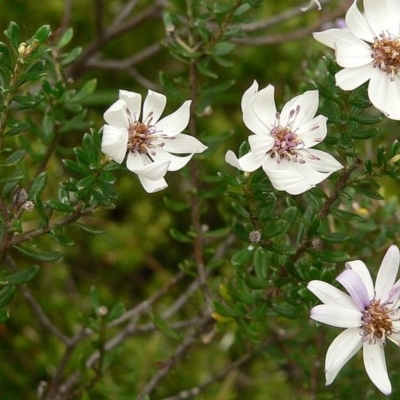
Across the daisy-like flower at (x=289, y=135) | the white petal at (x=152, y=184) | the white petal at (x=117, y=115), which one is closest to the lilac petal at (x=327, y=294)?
the daisy-like flower at (x=289, y=135)

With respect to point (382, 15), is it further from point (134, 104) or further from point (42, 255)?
point (42, 255)

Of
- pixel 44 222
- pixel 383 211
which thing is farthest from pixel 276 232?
pixel 383 211

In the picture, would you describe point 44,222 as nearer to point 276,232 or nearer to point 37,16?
point 276,232

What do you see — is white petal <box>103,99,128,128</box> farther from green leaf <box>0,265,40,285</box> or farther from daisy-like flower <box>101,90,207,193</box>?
green leaf <box>0,265,40,285</box>

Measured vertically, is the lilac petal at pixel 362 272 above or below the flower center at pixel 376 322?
above

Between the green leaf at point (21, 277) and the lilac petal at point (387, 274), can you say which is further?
the green leaf at point (21, 277)

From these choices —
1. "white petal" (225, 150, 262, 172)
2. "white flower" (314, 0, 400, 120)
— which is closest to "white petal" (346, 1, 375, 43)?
"white flower" (314, 0, 400, 120)

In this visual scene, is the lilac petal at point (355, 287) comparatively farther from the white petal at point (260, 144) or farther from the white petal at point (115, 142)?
the white petal at point (115, 142)
